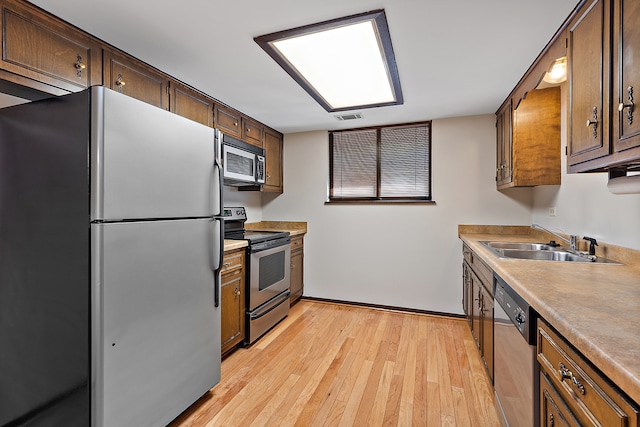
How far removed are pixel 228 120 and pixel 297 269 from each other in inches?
76.5

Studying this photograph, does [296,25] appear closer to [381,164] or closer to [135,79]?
[135,79]

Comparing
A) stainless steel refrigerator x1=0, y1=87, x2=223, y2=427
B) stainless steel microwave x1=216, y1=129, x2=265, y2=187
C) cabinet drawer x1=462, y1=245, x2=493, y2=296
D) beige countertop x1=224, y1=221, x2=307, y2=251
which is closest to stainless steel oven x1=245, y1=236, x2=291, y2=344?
beige countertop x1=224, y1=221, x2=307, y2=251

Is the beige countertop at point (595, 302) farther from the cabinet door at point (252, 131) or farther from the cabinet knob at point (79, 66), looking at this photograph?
the cabinet door at point (252, 131)

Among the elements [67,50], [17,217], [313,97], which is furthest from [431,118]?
[17,217]

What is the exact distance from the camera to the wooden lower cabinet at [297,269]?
374cm

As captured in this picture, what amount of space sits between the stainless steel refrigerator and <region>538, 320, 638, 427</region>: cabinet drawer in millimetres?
1693

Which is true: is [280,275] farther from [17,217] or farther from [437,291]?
[17,217]

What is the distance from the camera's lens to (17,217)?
151cm

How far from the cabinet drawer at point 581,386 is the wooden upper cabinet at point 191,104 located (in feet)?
8.57

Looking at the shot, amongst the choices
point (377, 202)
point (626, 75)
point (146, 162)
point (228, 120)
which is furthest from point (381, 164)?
point (146, 162)

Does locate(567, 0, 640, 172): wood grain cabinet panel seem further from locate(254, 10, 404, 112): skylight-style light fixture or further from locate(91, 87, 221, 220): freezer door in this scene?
locate(91, 87, 221, 220): freezer door

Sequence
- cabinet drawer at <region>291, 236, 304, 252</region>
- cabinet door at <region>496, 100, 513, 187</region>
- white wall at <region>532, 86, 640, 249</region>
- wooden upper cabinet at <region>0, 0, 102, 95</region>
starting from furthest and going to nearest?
1. cabinet drawer at <region>291, 236, 304, 252</region>
2. cabinet door at <region>496, 100, 513, 187</region>
3. white wall at <region>532, 86, 640, 249</region>
4. wooden upper cabinet at <region>0, 0, 102, 95</region>

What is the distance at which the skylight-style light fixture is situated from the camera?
169 centimetres

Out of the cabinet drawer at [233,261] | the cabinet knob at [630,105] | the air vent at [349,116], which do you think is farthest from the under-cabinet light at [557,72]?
the cabinet drawer at [233,261]
